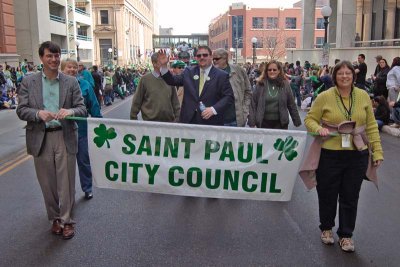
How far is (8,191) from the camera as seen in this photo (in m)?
6.81

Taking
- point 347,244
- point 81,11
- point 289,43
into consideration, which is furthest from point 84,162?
point 289,43

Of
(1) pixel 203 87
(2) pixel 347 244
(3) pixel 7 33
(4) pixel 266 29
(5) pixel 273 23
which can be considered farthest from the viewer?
(4) pixel 266 29

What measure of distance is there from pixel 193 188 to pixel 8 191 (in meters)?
3.47

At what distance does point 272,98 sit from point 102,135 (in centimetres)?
263

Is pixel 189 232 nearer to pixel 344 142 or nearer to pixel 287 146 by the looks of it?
pixel 287 146

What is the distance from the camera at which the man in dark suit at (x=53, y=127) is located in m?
4.62

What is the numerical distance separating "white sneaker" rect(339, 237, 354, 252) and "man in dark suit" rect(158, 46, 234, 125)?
205cm

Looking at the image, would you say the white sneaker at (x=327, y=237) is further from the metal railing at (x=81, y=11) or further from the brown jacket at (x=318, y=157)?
the metal railing at (x=81, y=11)

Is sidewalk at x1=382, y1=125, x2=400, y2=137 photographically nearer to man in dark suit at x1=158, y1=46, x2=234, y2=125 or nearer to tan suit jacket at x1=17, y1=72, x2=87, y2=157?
man in dark suit at x1=158, y1=46, x2=234, y2=125

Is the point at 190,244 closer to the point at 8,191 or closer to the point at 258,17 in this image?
the point at 8,191

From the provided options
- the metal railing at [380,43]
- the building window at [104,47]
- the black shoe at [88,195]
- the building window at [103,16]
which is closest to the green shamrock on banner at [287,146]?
the black shoe at [88,195]

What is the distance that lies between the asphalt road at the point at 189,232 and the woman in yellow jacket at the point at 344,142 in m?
0.50

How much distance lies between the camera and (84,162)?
6.29 m

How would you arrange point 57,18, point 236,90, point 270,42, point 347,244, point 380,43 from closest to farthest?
1. point 347,244
2. point 236,90
3. point 380,43
4. point 57,18
5. point 270,42
